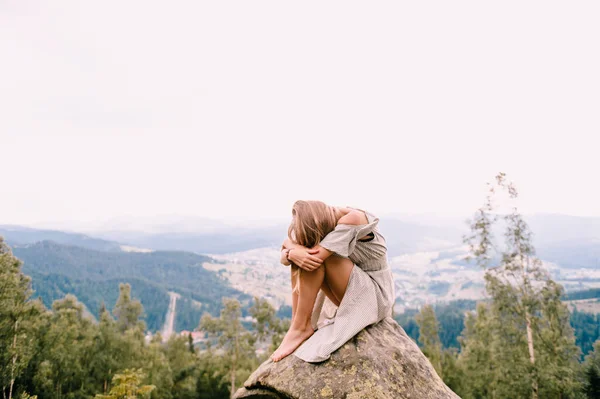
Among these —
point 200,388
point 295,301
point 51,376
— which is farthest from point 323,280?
point 200,388

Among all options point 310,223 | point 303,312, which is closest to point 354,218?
point 310,223

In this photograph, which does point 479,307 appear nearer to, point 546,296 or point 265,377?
point 546,296

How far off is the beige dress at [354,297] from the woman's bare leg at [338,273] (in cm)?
9

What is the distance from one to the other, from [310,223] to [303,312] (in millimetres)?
1417

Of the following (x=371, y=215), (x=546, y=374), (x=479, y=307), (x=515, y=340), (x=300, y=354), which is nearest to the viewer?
(x=300, y=354)

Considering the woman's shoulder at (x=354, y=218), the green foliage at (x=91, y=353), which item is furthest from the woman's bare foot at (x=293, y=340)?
the green foliage at (x=91, y=353)

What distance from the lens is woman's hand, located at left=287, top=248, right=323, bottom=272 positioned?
5738 millimetres

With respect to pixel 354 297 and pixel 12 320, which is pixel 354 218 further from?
pixel 12 320

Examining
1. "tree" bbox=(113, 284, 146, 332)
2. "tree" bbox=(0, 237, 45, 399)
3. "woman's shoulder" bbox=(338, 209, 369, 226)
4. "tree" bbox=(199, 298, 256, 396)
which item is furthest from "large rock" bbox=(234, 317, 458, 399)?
"tree" bbox=(113, 284, 146, 332)

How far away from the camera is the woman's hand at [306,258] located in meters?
5.74

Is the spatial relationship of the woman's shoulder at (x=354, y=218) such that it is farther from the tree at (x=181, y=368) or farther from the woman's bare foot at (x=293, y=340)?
the tree at (x=181, y=368)

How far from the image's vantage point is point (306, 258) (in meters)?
5.74

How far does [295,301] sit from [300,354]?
0.82m

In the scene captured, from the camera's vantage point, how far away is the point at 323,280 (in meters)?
6.24
